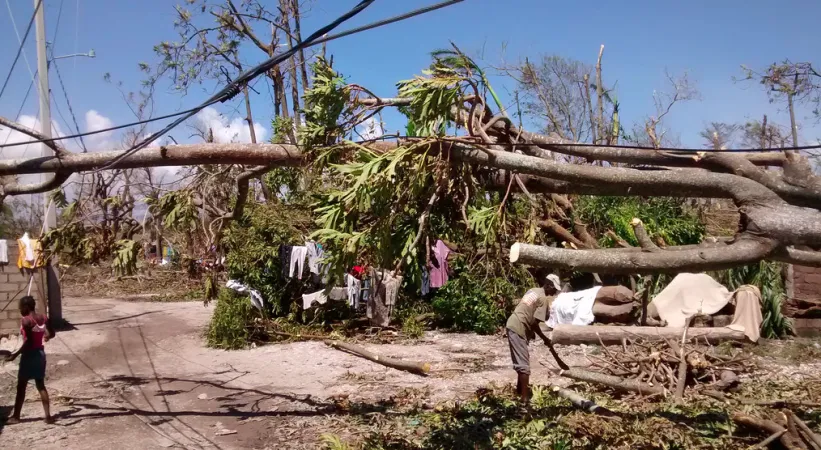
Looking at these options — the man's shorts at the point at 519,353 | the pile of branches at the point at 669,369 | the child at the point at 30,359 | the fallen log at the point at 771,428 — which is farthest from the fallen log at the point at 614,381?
the child at the point at 30,359

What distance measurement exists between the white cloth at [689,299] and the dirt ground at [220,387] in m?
2.45

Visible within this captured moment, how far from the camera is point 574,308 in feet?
42.9

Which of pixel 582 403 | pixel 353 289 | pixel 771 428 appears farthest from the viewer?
pixel 353 289

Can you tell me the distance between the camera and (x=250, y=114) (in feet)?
85.5

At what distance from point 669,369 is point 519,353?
214cm

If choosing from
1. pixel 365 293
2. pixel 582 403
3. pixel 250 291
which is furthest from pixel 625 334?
pixel 250 291

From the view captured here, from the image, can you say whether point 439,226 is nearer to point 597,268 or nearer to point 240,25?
point 597,268

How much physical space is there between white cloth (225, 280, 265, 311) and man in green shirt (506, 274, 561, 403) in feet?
21.0

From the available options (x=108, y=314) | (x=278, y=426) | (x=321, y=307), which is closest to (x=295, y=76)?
(x=108, y=314)

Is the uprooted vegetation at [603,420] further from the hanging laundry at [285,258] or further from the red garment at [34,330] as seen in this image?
the hanging laundry at [285,258]

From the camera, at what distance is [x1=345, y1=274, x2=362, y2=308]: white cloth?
1373cm

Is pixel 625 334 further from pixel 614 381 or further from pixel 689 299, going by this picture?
pixel 614 381

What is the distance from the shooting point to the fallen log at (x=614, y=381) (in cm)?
815

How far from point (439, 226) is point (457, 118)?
1.17m
